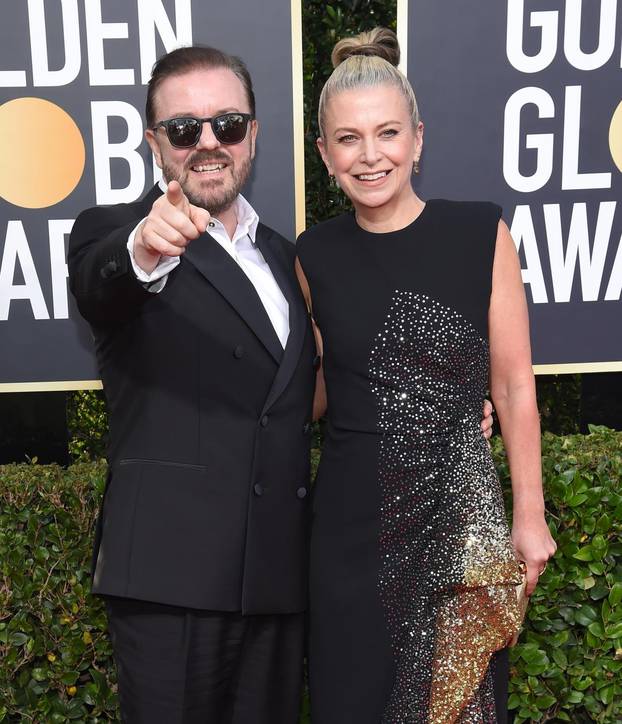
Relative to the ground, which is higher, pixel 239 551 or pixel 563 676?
pixel 239 551

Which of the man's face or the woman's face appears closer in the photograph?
the woman's face

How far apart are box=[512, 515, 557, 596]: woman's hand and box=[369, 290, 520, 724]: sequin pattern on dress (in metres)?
0.06

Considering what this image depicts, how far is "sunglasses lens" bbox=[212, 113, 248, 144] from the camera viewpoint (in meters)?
2.09

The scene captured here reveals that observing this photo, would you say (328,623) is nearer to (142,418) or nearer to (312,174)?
(142,418)

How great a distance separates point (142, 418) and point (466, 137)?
5.89 feet

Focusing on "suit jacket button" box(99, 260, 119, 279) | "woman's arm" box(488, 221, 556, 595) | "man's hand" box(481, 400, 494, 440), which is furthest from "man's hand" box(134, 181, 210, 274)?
"man's hand" box(481, 400, 494, 440)

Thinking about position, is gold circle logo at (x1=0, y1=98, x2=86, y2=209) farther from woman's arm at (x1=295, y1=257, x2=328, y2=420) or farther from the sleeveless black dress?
the sleeveless black dress

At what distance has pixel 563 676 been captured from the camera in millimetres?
2711

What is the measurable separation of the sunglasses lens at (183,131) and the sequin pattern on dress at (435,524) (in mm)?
684

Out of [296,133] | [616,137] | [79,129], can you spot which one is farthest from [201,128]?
[616,137]

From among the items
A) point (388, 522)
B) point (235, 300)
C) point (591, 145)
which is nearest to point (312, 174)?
point (591, 145)

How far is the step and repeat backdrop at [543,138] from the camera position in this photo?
2.98 m

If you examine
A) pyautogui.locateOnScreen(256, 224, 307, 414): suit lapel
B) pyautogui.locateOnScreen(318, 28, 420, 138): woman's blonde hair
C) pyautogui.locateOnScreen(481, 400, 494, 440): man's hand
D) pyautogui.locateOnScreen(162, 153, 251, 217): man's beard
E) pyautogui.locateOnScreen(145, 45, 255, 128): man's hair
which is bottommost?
pyautogui.locateOnScreen(481, 400, 494, 440): man's hand

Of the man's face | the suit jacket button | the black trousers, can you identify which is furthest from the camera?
the man's face
